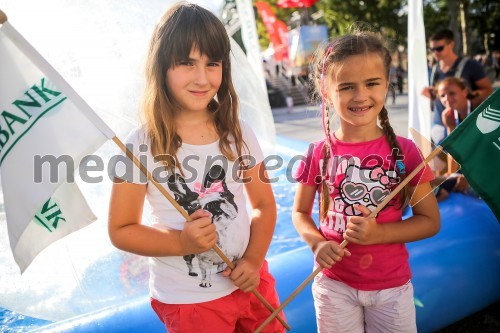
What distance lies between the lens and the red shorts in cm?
138

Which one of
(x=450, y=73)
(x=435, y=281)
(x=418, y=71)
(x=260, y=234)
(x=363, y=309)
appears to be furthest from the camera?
(x=450, y=73)

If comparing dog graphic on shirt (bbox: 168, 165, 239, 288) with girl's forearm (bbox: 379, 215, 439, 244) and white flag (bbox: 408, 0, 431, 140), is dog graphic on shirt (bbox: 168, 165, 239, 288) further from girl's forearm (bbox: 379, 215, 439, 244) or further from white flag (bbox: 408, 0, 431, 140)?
white flag (bbox: 408, 0, 431, 140)

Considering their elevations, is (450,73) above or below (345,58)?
below

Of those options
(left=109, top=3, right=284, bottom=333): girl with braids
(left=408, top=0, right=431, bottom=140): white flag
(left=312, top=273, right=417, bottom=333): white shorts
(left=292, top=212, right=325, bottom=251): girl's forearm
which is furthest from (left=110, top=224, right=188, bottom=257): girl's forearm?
(left=408, top=0, right=431, bottom=140): white flag

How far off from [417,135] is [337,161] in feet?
1.06

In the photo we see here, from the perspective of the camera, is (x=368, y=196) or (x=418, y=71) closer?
(x=368, y=196)

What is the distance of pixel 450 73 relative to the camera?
4.25 meters

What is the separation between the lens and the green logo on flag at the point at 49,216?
1392 millimetres

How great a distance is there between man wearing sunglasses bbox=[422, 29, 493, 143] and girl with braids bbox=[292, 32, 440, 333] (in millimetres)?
2394

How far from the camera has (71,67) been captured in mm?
2400

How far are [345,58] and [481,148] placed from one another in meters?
0.56

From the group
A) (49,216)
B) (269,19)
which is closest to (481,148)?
(49,216)

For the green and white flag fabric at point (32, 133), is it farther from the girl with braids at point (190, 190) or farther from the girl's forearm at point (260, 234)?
the girl's forearm at point (260, 234)

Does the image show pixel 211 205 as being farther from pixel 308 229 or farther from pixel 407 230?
pixel 407 230
